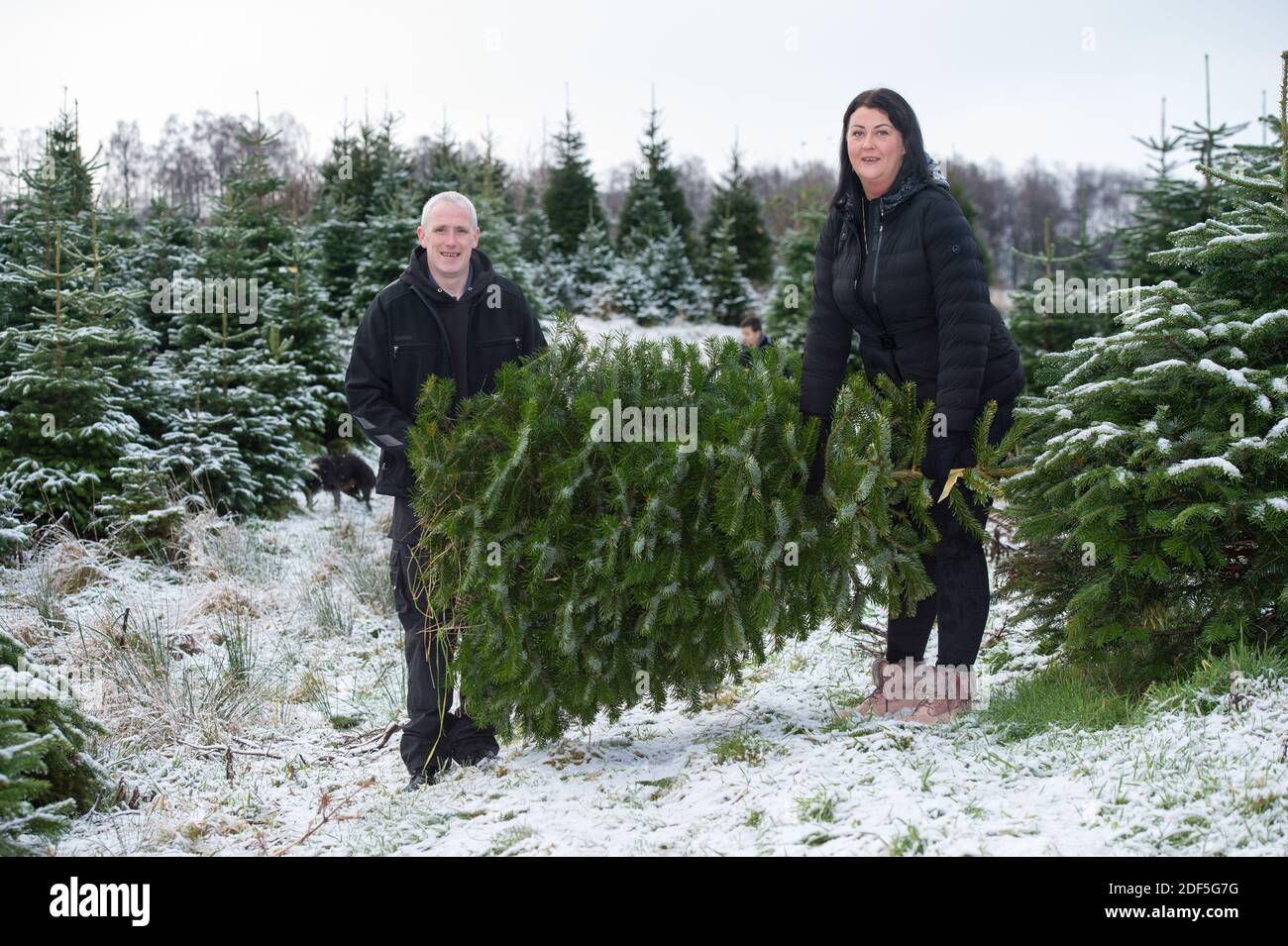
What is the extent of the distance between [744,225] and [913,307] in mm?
23535

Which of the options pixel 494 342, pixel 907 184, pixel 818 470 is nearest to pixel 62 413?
pixel 494 342

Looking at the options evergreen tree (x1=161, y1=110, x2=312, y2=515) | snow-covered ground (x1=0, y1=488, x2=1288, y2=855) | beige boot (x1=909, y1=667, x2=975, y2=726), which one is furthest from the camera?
evergreen tree (x1=161, y1=110, x2=312, y2=515)

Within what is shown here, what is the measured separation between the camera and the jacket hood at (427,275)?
401 cm

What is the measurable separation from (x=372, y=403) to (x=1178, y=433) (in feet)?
9.91

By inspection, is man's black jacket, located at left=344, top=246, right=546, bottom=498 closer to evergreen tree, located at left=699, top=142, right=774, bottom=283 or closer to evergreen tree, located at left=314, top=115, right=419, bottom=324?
evergreen tree, located at left=314, top=115, right=419, bottom=324

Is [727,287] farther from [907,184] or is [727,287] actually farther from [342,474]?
[907,184]

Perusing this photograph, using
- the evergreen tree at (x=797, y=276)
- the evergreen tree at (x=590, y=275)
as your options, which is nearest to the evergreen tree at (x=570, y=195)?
the evergreen tree at (x=590, y=275)

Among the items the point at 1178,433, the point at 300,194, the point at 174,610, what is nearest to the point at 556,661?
the point at 1178,433

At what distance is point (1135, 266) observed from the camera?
9844 millimetres

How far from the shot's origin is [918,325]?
3.51 meters

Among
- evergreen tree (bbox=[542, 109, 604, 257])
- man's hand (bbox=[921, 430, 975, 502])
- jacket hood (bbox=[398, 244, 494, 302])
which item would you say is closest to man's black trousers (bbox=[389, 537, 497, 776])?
jacket hood (bbox=[398, 244, 494, 302])

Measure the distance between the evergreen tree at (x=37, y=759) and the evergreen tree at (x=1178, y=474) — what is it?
3417 millimetres

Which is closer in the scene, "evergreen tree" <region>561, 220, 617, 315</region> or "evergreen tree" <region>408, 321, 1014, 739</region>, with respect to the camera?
"evergreen tree" <region>408, 321, 1014, 739</region>

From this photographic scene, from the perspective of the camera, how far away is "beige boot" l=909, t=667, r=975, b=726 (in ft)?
12.0
